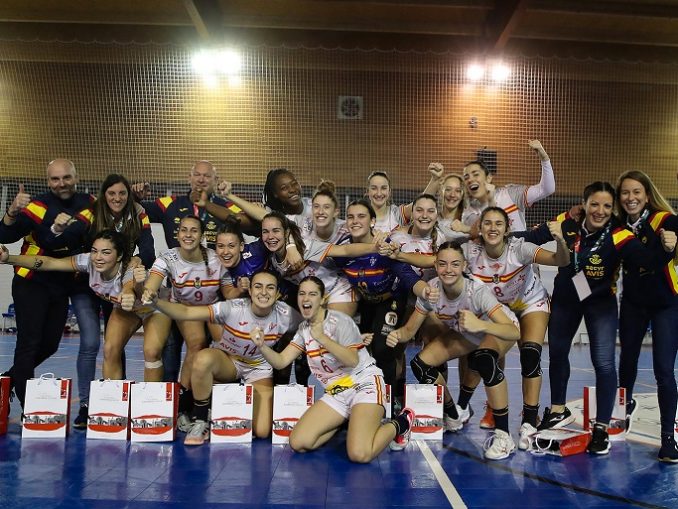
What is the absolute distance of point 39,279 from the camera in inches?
187

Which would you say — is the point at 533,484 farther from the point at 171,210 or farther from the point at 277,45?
the point at 277,45

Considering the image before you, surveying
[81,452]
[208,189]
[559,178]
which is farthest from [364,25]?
[81,452]

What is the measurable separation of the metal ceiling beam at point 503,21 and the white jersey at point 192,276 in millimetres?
7746

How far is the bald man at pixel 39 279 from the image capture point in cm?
470

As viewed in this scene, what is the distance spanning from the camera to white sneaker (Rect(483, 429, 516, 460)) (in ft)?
13.4

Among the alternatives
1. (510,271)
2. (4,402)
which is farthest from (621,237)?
(4,402)

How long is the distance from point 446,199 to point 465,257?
2.47ft

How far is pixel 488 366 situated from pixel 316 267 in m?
1.46

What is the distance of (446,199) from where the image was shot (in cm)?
523

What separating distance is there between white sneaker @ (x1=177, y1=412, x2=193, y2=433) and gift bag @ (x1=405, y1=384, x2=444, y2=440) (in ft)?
5.38

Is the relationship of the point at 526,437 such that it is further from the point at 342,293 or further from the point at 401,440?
the point at 342,293

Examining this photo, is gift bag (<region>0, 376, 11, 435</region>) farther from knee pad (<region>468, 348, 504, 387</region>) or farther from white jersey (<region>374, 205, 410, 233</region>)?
knee pad (<region>468, 348, 504, 387</region>)

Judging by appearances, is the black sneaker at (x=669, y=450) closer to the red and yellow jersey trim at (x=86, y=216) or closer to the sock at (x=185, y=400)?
the sock at (x=185, y=400)

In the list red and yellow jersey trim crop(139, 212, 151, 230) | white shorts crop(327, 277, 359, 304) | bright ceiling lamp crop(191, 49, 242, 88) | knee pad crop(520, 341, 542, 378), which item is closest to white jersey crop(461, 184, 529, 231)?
knee pad crop(520, 341, 542, 378)
